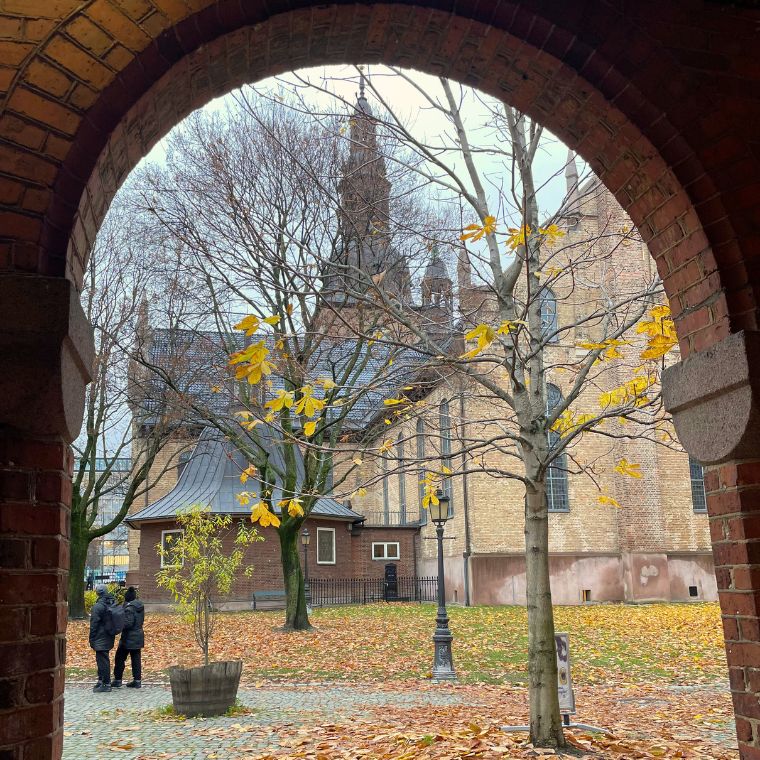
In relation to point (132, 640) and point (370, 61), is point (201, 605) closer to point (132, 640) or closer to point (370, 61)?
point (132, 640)

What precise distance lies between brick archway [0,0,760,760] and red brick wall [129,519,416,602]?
26857 mm

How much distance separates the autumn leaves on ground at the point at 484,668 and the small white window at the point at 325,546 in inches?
236

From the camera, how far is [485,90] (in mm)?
3986

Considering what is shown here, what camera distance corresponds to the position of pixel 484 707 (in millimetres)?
10109

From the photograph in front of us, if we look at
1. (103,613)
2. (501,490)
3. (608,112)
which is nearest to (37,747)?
(608,112)

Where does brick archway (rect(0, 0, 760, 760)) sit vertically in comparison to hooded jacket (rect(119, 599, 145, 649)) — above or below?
above

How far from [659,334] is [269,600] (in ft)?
81.9

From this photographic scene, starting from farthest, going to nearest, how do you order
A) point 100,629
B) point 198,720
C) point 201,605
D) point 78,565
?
point 78,565, point 100,629, point 201,605, point 198,720

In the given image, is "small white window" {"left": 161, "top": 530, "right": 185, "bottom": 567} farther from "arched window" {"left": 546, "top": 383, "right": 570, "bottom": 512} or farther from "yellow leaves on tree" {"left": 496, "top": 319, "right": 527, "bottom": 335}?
"arched window" {"left": 546, "top": 383, "right": 570, "bottom": 512}

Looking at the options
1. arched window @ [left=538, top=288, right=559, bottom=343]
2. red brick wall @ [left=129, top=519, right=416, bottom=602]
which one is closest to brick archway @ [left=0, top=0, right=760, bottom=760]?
arched window @ [left=538, top=288, right=559, bottom=343]

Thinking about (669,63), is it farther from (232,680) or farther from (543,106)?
(232,680)

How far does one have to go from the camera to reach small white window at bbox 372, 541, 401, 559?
33938 mm

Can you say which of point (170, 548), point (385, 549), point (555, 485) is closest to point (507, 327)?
point (170, 548)

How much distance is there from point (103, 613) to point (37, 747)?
10390 mm
